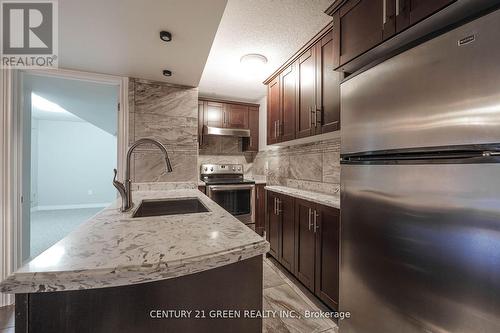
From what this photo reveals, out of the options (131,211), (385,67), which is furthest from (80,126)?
(385,67)

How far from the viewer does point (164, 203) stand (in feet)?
5.40

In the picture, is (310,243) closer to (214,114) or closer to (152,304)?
(152,304)

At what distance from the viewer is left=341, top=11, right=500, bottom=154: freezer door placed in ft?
2.50

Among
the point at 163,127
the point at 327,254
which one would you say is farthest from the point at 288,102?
the point at 327,254

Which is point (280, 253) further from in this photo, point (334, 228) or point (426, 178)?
point (426, 178)

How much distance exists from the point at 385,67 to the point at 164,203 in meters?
1.69

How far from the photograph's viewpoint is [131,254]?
0.60m

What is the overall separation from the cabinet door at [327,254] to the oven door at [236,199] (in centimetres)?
167

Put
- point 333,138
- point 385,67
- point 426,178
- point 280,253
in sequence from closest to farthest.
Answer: point 426,178 → point 385,67 → point 333,138 → point 280,253

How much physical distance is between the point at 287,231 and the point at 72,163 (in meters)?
6.80

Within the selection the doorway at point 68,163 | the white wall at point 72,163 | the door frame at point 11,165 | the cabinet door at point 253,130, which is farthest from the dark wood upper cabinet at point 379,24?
the white wall at point 72,163

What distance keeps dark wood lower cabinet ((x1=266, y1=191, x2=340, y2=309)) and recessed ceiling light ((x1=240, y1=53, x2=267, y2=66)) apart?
1.56m

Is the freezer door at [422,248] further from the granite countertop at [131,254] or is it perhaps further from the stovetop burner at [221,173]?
the stovetop burner at [221,173]

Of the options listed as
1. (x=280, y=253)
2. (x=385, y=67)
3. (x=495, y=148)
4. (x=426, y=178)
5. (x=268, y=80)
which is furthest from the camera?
(x=268, y=80)
